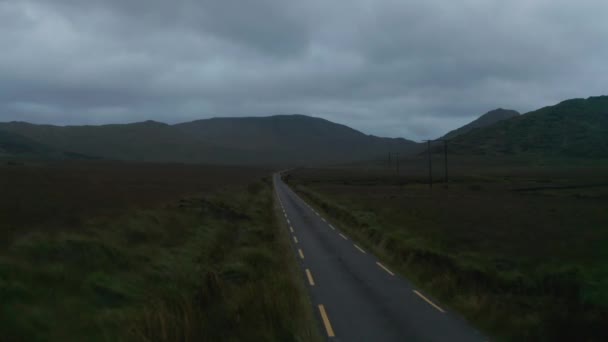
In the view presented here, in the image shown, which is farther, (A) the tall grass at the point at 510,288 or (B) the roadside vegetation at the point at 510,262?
(B) the roadside vegetation at the point at 510,262

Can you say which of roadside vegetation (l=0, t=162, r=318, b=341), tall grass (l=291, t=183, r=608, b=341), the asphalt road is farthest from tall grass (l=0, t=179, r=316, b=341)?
tall grass (l=291, t=183, r=608, b=341)

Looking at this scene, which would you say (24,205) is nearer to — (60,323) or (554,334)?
(60,323)

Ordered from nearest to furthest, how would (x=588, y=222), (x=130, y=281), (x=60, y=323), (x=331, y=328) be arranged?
(x=60, y=323), (x=331, y=328), (x=130, y=281), (x=588, y=222)

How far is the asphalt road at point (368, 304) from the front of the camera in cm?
1061

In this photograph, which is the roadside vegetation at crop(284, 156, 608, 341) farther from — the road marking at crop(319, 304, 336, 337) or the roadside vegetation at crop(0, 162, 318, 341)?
the roadside vegetation at crop(0, 162, 318, 341)

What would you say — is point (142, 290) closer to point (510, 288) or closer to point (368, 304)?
point (368, 304)

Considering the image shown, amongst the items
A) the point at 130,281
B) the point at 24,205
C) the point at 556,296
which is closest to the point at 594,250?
the point at 556,296

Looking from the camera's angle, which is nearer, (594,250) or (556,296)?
(556,296)

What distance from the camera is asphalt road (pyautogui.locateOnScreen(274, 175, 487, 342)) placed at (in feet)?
34.8

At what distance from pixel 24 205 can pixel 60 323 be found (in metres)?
19.4

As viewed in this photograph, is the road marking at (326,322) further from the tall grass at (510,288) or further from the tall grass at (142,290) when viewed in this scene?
the tall grass at (510,288)

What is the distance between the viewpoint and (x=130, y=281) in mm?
12453

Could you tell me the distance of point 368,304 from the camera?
13.0 meters

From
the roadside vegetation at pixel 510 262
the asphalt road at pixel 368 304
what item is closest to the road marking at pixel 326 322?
the asphalt road at pixel 368 304
